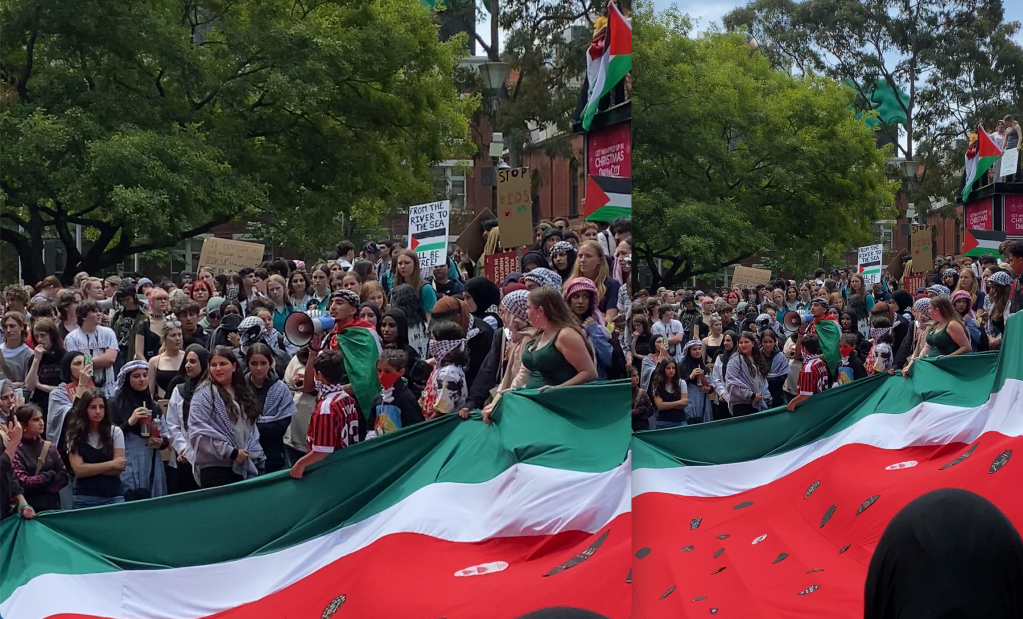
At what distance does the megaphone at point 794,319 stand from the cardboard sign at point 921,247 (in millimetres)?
529

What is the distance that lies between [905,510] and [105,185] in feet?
10.8

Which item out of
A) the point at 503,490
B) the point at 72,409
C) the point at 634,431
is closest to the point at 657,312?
the point at 634,431

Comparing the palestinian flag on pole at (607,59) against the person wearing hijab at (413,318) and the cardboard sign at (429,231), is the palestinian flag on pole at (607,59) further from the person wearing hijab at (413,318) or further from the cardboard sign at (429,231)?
the person wearing hijab at (413,318)

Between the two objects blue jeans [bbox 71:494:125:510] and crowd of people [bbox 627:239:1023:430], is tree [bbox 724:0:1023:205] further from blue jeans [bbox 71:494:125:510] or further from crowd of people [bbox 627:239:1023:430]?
blue jeans [bbox 71:494:125:510]

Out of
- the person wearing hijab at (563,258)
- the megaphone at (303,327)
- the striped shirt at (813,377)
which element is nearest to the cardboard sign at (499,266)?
the person wearing hijab at (563,258)

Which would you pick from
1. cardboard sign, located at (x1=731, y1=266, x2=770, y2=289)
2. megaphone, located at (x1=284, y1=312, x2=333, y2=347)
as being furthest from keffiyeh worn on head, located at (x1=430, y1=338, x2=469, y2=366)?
megaphone, located at (x1=284, y1=312, x2=333, y2=347)

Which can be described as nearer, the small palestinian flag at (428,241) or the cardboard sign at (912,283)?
the small palestinian flag at (428,241)

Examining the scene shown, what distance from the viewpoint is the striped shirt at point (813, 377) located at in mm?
3617

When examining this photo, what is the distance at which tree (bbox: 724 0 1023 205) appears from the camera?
3678mm

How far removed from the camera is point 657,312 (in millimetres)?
3148

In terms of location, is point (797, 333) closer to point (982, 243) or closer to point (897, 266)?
point (897, 266)

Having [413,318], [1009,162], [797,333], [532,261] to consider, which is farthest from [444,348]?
[1009,162]

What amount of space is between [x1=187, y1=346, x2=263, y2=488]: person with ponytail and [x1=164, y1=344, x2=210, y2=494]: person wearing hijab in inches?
0.8

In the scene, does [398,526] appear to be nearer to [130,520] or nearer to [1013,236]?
[130,520]
